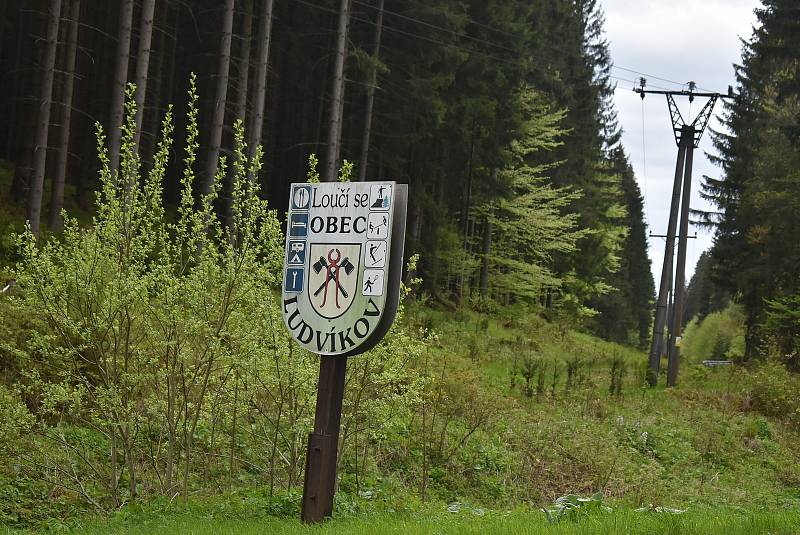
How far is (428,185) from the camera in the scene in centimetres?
3181

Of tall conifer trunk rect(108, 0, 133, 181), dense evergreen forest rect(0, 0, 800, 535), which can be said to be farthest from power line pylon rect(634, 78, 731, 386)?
tall conifer trunk rect(108, 0, 133, 181)

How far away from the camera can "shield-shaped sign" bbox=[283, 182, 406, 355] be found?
6.59 m

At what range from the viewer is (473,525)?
6371mm

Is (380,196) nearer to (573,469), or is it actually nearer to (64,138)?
(573,469)

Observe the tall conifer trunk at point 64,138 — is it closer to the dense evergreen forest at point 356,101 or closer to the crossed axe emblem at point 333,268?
the dense evergreen forest at point 356,101

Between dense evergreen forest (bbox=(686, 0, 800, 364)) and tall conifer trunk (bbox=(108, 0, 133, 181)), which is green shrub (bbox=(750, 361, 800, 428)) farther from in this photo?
tall conifer trunk (bbox=(108, 0, 133, 181))

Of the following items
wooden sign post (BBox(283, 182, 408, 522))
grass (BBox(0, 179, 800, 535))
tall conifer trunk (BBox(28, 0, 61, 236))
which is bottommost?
grass (BBox(0, 179, 800, 535))

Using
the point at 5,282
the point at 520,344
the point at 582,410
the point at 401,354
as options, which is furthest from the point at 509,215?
the point at 401,354

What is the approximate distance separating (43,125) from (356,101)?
42.6ft

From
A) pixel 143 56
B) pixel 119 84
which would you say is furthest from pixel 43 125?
pixel 143 56

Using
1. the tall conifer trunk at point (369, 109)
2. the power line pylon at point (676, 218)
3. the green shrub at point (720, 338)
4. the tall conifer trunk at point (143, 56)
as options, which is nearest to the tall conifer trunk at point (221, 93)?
the tall conifer trunk at point (143, 56)

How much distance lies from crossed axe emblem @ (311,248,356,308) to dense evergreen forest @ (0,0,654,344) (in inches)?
543

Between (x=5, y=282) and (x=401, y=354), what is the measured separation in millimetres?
9242

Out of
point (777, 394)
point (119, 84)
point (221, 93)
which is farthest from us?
point (221, 93)
